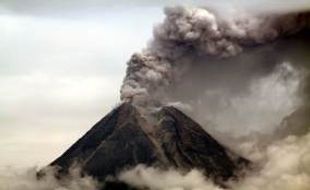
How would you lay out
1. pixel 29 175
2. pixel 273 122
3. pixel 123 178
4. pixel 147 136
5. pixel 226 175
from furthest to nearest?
pixel 147 136
pixel 123 178
pixel 226 175
pixel 273 122
pixel 29 175

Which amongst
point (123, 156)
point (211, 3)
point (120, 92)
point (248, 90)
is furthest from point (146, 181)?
point (211, 3)

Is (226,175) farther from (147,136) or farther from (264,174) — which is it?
(147,136)

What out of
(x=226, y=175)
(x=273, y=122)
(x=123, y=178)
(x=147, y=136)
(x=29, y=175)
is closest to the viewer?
(x=29, y=175)

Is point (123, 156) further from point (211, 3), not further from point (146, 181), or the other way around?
point (211, 3)

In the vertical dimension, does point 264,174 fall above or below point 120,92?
below

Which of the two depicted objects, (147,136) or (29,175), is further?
(147,136)

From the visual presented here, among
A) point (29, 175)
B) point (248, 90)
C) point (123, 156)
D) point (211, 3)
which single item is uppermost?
point (211, 3)
